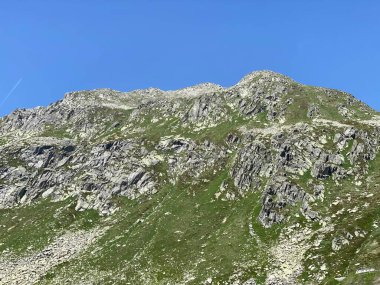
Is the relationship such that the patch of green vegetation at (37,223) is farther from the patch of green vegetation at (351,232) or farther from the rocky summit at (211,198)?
the patch of green vegetation at (351,232)

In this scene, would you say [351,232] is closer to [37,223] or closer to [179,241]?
[179,241]

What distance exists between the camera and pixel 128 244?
335 ft

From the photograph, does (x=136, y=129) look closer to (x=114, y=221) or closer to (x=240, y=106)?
(x=240, y=106)

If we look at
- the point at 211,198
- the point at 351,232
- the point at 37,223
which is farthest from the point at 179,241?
the point at 37,223

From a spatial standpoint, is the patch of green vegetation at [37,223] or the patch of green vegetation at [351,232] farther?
the patch of green vegetation at [37,223]

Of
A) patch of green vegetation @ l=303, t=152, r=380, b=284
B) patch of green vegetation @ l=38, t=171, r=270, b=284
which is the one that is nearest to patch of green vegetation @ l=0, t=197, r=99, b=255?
patch of green vegetation @ l=38, t=171, r=270, b=284

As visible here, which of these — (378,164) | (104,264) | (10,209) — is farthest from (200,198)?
(10,209)

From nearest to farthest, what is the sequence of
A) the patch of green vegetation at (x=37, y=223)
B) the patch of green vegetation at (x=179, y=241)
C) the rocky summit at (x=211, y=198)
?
the rocky summit at (x=211, y=198)
the patch of green vegetation at (x=179, y=241)
the patch of green vegetation at (x=37, y=223)

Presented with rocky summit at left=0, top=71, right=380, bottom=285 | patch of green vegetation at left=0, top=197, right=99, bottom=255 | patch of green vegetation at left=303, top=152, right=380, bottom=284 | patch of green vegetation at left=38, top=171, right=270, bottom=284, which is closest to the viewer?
patch of green vegetation at left=303, top=152, right=380, bottom=284

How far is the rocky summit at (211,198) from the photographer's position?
83000 mm

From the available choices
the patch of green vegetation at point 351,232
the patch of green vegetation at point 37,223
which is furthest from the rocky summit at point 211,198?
the patch of green vegetation at point 37,223

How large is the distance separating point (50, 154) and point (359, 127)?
130974 millimetres

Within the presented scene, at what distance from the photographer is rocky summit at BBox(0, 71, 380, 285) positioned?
272 feet

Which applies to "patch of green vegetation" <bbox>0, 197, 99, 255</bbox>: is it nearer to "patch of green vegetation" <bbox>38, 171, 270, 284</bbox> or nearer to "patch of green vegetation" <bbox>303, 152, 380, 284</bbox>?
"patch of green vegetation" <bbox>38, 171, 270, 284</bbox>
